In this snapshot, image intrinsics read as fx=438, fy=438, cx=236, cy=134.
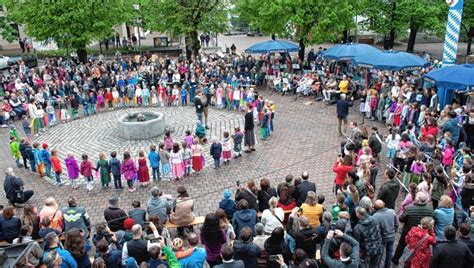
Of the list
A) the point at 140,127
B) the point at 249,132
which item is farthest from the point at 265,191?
the point at 140,127

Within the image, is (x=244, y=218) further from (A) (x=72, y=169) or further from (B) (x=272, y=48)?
(B) (x=272, y=48)

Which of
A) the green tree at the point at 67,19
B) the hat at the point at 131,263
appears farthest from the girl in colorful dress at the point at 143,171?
the green tree at the point at 67,19

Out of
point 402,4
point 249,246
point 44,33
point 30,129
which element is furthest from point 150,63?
point 249,246

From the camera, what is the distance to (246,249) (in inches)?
278

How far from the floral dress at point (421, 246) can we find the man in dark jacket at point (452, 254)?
0.41 m

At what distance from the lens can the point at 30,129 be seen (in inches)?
732

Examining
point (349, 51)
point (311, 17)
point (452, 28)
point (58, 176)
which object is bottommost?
point (58, 176)

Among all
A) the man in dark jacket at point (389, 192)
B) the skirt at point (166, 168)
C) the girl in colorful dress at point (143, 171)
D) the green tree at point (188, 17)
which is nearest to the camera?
the man in dark jacket at point (389, 192)

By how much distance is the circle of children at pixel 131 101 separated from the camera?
44.6ft

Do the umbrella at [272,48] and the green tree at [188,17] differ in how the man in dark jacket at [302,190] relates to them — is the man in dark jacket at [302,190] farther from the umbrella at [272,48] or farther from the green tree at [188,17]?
the green tree at [188,17]

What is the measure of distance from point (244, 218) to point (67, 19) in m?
24.5

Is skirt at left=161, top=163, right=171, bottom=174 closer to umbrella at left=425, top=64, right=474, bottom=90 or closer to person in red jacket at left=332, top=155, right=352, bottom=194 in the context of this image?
person in red jacket at left=332, top=155, right=352, bottom=194

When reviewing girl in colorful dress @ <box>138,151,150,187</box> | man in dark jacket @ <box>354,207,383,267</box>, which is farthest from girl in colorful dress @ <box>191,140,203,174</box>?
man in dark jacket @ <box>354,207,383,267</box>

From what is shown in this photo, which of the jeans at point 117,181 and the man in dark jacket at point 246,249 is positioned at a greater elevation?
the man in dark jacket at point 246,249
